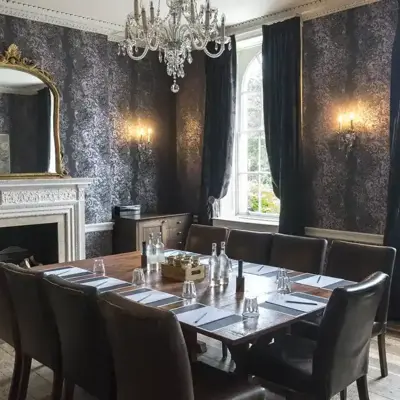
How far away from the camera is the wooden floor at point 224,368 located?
303 centimetres

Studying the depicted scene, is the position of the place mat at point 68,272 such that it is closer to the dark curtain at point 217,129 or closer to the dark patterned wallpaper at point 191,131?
the dark curtain at point 217,129

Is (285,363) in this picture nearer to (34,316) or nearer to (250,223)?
(34,316)

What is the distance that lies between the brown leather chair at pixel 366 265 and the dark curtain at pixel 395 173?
1156 mm

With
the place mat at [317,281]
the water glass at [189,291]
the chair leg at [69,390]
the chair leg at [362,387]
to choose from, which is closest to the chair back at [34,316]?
the chair leg at [69,390]

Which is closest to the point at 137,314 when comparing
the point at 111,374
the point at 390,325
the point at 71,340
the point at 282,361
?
the point at 111,374

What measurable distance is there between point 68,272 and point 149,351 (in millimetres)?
1536

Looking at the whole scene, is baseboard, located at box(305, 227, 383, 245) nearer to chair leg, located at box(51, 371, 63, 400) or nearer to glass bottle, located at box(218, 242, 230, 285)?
glass bottle, located at box(218, 242, 230, 285)

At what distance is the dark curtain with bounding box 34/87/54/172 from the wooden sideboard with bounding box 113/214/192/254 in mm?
1146

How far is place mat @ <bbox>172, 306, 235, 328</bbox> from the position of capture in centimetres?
221

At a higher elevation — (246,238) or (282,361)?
(246,238)

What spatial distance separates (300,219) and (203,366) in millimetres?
2921

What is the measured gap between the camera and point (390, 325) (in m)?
4.32

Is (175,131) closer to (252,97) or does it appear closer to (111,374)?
(252,97)

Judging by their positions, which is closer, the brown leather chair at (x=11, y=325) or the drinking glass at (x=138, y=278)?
the brown leather chair at (x=11, y=325)
